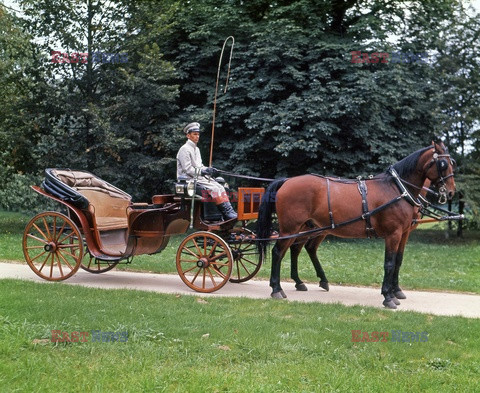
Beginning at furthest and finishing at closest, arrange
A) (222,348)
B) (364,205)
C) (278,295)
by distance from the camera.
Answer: (278,295) → (364,205) → (222,348)

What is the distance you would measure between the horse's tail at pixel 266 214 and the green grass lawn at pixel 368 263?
Answer: 87.2 inches

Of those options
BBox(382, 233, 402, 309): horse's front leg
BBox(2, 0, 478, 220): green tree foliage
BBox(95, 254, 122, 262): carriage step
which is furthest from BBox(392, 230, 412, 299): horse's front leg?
BBox(2, 0, 478, 220): green tree foliage

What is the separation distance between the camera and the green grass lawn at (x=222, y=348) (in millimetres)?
5094

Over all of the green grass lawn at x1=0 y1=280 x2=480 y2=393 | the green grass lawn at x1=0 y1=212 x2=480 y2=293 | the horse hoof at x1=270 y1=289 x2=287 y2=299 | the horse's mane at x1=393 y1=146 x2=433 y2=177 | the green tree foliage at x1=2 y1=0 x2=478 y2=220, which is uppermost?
the green tree foliage at x1=2 y1=0 x2=478 y2=220

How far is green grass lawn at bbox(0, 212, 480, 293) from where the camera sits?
1090 centimetres

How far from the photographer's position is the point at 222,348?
6047mm

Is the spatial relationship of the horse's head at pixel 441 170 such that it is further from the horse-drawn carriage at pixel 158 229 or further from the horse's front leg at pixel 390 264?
the horse-drawn carriage at pixel 158 229

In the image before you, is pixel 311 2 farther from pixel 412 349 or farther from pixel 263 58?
pixel 412 349

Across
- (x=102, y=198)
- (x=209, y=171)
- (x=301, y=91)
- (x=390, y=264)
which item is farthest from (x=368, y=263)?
(x=301, y=91)

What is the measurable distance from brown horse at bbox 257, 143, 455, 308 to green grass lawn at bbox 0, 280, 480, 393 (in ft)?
3.38

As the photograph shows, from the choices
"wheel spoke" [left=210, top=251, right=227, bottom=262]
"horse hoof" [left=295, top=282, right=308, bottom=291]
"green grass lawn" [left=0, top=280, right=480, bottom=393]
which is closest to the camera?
"green grass lawn" [left=0, top=280, right=480, bottom=393]

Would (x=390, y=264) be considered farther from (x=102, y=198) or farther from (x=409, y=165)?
(x=102, y=198)

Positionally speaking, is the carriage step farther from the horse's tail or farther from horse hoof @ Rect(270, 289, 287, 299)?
horse hoof @ Rect(270, 289, 287, 299)

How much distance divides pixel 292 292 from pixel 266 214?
4.43 feet
